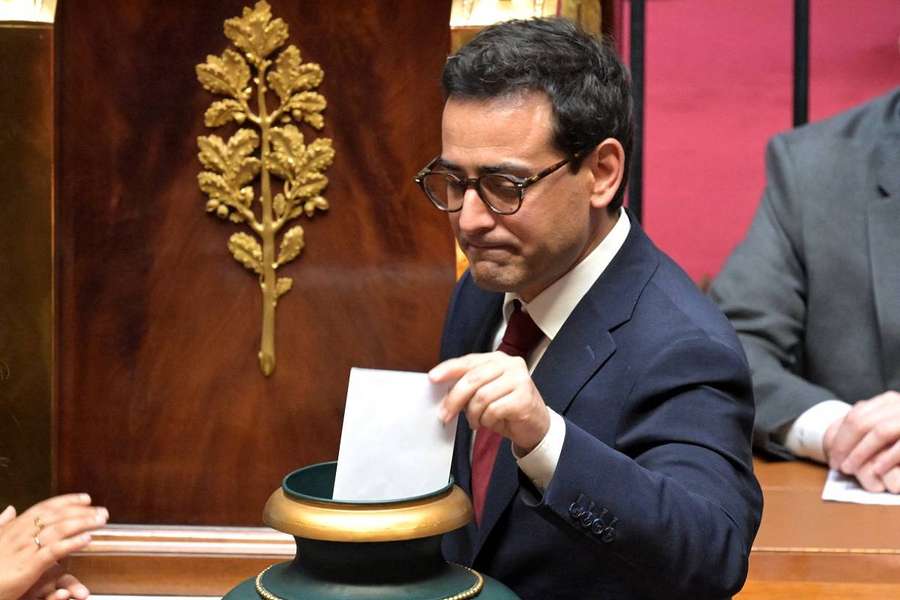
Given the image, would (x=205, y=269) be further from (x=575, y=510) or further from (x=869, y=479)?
(x=869, y=479)

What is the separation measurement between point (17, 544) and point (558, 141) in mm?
813

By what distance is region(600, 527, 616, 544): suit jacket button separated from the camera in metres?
1.46

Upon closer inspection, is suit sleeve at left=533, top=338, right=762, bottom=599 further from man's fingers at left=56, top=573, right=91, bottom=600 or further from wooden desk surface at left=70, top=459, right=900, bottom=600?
man's fingers at left=56, top=573, right=91, bottom=600

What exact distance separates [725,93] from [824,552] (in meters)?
3.14

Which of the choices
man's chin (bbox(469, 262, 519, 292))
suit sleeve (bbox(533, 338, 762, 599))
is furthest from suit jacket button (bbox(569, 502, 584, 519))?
man's chin (bbox(469, 262, 519, 292))

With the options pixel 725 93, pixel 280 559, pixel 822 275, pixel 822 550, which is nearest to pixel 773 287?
pixel 822 275

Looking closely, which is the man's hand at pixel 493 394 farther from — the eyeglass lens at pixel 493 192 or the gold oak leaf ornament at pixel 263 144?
the gold oak leaf ornament at pixel 263 144

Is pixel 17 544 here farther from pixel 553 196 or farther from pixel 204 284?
pixel 553 196

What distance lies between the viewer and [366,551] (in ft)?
4.38

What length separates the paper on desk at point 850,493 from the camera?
2.31m

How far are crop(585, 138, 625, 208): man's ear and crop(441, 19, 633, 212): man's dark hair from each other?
18mm

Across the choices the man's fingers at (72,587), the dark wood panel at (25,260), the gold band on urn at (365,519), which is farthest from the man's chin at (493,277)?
the dark wood panel at (25,260)

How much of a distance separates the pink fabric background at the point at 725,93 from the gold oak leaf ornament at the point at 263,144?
2.67 metres

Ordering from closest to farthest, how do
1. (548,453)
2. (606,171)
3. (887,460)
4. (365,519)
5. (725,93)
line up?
(365,519)
(548,453)
(606,171)
(887,460)
(725,93)
